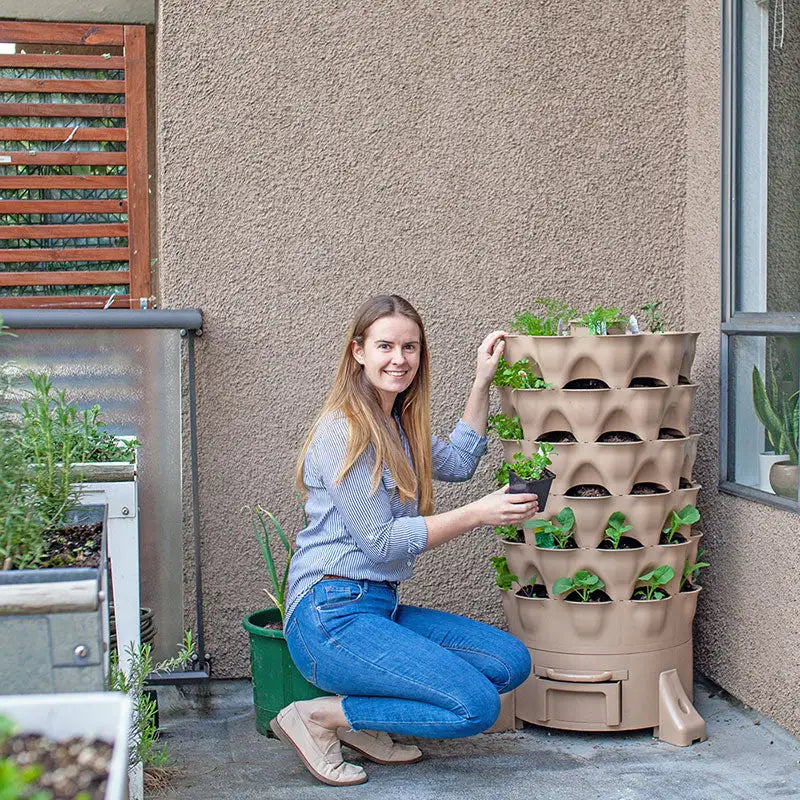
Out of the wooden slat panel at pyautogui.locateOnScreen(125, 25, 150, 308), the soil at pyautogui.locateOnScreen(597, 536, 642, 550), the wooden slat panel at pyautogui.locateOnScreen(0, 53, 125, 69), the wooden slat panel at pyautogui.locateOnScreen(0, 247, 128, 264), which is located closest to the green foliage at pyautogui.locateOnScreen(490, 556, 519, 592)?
the soil at pyautogui.locateOnScreen(597, 536, 642, 550)

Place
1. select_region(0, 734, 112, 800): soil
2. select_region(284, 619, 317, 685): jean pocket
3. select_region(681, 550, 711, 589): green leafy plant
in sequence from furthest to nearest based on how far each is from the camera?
1. select_region(681, 550, 711, 589): green leafy plant
2. select_region(284, 619, 317, 685): jean pocket
3. select_region(0, 734, 112, 800): soil

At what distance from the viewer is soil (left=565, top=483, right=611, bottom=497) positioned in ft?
9.98

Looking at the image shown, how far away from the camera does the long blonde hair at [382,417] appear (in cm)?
282

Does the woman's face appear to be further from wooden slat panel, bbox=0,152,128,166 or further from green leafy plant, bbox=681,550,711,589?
wooden slat panel, bbox=0,152,128,166

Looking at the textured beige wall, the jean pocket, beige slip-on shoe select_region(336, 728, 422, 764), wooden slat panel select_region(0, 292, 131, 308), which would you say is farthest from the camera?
wooden slat panel select_region(0, 292, 131, 308)

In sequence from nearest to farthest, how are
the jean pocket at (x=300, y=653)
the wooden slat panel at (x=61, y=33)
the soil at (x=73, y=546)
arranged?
the soil at (x=73, y=546), the jean pocket at (x=300, y=653), the wooden slat panel at (x=61, y=33)

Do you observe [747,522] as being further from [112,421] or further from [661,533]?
[112,421]

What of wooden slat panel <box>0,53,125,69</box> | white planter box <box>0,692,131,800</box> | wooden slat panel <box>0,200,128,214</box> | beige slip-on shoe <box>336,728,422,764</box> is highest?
wooden slat panel <box>0,53,125,69</box>

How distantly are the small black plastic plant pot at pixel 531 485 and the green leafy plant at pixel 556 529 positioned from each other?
264 millimetres

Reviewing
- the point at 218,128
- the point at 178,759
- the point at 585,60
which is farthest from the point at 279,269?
the point at 178,759

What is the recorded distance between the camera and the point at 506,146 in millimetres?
3604

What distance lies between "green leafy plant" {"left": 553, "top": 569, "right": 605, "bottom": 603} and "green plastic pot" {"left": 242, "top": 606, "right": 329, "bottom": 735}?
742 mm

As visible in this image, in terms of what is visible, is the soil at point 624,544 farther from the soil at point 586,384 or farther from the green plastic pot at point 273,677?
the green plastic pot at point 273,677

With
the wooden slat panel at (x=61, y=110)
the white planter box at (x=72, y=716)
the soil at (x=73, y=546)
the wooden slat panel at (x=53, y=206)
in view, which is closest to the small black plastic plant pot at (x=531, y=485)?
the soil at (x=73, y=546)
